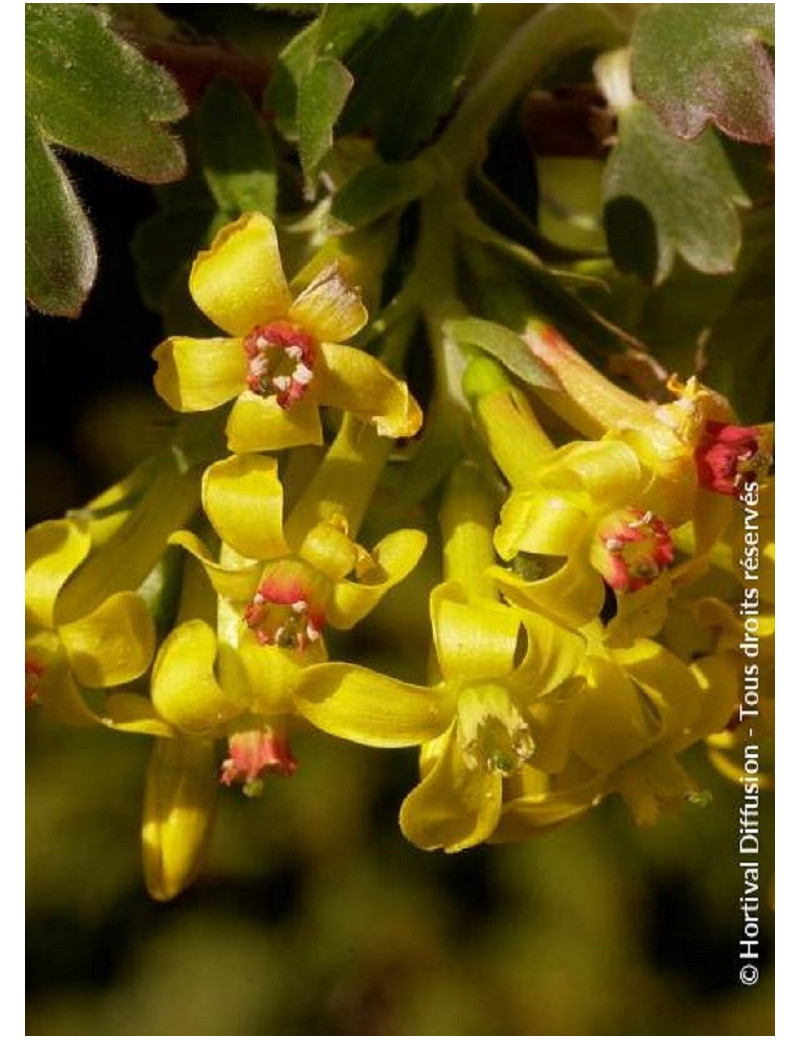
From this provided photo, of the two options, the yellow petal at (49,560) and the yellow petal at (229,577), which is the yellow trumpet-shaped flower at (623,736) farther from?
the yellow petal at (49,560)

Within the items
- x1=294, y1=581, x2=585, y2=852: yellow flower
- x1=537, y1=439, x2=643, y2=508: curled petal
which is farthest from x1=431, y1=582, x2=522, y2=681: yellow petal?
x1=537, y1=439, x2=643, y2=508: curled petal

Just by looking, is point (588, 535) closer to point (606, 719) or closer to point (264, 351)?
point (606, 719)

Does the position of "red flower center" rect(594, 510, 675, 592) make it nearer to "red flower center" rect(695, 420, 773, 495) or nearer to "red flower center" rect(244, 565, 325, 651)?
"red flower center" rect(695, 420, 773, 495)

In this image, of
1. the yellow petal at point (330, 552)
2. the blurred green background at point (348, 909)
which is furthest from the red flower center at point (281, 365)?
the blurred green background at point (348, 909)

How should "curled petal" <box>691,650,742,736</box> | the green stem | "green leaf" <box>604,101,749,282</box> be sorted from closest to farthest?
"curled petal" <box>691,650,742,736</box> → the green stem → "green leaf" <box>604,101,749,282</box>

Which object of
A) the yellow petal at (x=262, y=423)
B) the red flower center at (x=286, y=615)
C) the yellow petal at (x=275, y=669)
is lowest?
the yellow petal at (x=275, y=669)

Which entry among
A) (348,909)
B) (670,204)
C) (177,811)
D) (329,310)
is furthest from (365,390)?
(348,909)

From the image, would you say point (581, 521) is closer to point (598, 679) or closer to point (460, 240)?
point (598, 679)
